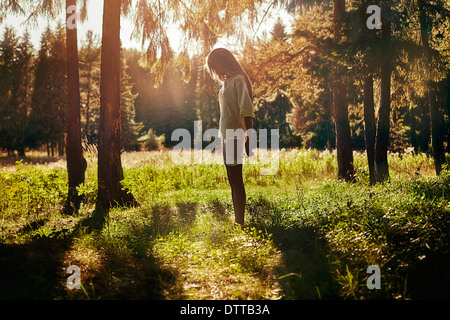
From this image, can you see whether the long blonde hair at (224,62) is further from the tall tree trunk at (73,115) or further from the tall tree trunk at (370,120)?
the tall tree trunk at (370,120)

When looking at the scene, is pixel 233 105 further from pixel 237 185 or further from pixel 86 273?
pixel 86 273

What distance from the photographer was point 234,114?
4.38m

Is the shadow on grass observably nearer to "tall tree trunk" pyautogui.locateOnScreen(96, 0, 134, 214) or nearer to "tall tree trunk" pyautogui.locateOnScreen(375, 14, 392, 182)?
"tall tree trunk" pyautogui.locateOnScreen(96, 0, 134, 214)

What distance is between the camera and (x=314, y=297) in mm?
2576

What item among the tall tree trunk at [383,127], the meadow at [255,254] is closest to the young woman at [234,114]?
the meadow at [255,254]

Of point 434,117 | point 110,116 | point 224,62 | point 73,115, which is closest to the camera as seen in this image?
point 224,62

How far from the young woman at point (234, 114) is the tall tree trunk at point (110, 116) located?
3244 millimetres

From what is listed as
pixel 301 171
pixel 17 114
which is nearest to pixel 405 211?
pixel 301 171

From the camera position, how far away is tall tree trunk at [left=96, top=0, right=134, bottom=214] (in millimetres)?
6965

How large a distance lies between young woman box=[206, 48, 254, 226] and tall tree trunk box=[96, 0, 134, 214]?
Answer: 324 centimetres

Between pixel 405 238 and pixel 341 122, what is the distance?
690cm

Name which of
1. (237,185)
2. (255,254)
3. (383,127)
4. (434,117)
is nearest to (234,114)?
(237,185)

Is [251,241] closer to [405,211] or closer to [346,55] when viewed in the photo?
[405,211]

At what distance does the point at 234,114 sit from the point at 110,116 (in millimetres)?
Result: 3620
